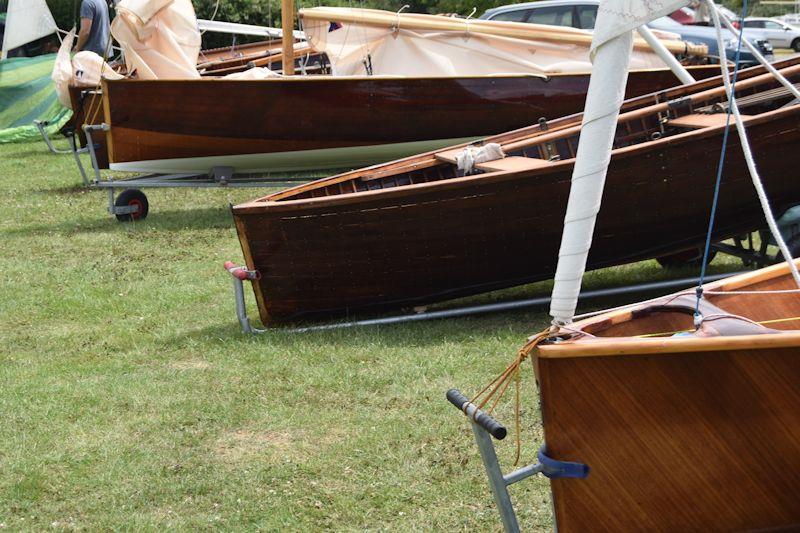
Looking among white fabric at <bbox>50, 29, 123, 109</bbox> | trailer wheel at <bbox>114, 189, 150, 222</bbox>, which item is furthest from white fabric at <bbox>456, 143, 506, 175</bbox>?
white fabric at <bbox>50, 29, 123, 109</bbox>

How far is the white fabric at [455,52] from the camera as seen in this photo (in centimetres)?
1205

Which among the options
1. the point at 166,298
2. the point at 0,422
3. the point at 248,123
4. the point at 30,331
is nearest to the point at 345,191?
the point at 166,298

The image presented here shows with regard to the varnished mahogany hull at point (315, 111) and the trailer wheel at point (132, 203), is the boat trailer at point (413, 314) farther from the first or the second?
the trailer wheel at point (132, 203)

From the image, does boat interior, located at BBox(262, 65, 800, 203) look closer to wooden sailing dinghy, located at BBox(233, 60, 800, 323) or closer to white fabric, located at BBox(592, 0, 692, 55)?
wooden sailing dinghy, located at BBox(233, 60, 800, 323)

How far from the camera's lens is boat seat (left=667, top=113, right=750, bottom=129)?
707 cm

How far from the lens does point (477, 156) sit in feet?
24.2

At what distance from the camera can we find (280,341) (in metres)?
6.85

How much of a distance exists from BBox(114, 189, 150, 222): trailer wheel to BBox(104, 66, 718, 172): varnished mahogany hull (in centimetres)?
29

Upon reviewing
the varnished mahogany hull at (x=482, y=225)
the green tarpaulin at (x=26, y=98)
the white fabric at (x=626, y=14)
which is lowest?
the green tarpaulin at (x=26, y=98)

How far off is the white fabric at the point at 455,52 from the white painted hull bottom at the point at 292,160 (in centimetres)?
90

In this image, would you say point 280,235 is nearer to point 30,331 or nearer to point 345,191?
point 345,191

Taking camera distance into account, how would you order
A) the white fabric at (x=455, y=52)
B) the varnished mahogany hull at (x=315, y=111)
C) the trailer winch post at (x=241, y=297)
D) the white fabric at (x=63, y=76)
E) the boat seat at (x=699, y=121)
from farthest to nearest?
the white fabric at (x=63, y=76)
the white fabric at (x=455, y=52)
the varnished mahogany hull at (x=315, y=111)
the boat seat at (x=699, y=121)
the trailer winch post at (x=241, y=297)

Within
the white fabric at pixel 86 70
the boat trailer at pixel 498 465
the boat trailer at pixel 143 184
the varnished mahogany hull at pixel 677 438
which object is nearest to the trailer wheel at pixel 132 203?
the boat trailer at pixel 143 184

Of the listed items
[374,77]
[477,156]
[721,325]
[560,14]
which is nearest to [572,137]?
[477,156]
